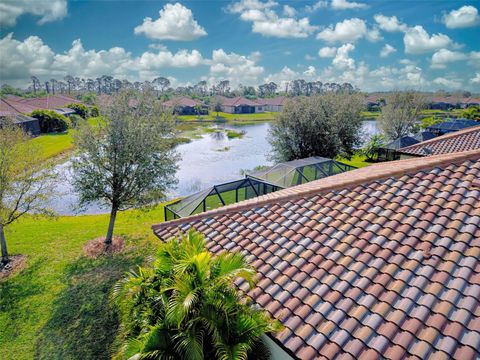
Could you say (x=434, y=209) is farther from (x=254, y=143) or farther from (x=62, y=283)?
(x=254, y=143)

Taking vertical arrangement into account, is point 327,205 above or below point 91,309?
above

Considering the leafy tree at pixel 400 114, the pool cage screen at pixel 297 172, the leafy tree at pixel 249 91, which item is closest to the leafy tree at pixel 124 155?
the pool cage screen at pixel 297 172

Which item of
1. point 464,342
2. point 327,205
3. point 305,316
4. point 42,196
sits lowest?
point 42,196

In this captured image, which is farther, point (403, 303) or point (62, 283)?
point (62, 283)

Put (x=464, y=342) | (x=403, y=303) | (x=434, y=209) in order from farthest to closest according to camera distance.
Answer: (x=434, y=209), (x=403, y=303), (x=464, y=342)

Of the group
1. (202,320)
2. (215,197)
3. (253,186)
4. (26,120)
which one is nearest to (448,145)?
(253,186)

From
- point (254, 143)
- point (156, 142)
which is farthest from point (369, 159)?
point (156, 142)

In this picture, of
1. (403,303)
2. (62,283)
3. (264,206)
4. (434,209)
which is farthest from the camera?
(62,283)

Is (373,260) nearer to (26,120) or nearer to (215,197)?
(215,197)
